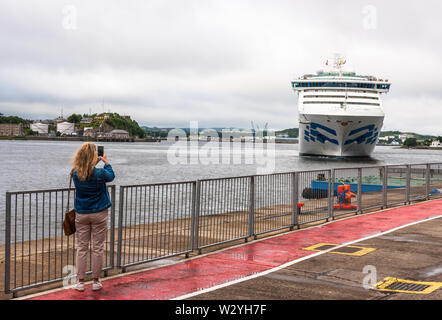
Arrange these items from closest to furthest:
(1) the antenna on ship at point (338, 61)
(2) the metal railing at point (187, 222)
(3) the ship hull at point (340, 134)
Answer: (2) the metal railing at point (187, 222) < (3) the ship hull at point (340, 134) < (1) the antenna on ship at point (338, 61)

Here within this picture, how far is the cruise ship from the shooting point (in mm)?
66562

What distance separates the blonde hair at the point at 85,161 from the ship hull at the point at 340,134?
2419 inches

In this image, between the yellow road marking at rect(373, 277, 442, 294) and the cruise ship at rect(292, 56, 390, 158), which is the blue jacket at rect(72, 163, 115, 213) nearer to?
the yellow road marking at rect(373, 277, 442, 294)

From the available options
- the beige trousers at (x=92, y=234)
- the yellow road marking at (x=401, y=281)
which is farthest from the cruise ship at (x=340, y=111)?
the beige trousers at (x=92, y=234)

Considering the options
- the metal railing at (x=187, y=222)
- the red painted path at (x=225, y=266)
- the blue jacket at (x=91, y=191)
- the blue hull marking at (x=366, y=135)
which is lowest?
the red painted path at (x=225, y=266)

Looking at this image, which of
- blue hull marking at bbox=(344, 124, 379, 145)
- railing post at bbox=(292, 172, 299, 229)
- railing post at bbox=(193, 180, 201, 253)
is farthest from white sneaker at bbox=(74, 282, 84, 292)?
blue hull marking at bbox=(344, 124, 379, 145)

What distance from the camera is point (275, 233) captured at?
10.7 metres

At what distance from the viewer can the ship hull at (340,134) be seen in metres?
66.5

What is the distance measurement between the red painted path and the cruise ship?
5568 cm

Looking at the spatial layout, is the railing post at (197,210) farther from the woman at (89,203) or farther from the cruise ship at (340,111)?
the cruise ship at (340,111)

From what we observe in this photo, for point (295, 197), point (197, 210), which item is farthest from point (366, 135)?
point (197, 210)

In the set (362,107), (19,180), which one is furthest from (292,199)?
(362,107)
